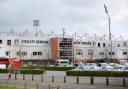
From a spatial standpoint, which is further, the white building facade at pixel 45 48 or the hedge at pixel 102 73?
the white building facade at pixel 45 48

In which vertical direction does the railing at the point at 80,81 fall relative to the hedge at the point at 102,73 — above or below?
below

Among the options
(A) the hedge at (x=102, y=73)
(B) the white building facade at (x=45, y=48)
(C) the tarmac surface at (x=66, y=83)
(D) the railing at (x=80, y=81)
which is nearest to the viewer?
(C) the tarmac surface at (x=66, y=83)

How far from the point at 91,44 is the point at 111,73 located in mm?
105236

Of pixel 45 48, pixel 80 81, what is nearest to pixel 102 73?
pixel 80 81

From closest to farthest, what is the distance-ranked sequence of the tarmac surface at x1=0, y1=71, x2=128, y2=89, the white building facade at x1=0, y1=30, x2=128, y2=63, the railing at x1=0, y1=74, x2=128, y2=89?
the tarmac surface at x1=0, y1=71, x2=128, y2=89
the railing at x1=0, y1=74, x2=128, y2=89
the white building facade at x1=0, y1=30, x2=128, y2=63

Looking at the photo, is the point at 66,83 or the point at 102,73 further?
the point at 102,73

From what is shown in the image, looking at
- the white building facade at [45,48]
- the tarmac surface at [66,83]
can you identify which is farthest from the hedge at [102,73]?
the white building facade at [45,48]

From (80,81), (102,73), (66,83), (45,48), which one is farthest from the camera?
(45,48)

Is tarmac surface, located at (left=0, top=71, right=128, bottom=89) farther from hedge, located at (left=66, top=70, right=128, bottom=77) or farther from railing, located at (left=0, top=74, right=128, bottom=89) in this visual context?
hedge, located at (left=66, top=70, right=128, bottom=77)

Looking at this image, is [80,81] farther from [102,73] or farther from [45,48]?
[45,48]

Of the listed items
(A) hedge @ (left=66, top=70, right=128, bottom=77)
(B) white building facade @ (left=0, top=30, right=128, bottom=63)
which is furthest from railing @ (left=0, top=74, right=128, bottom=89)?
(B) white building facade @ (left=0, top=30, right=128, bottom=63)

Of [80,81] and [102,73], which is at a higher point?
[102,73]

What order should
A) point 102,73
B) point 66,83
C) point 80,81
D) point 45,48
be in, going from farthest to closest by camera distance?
1. point 45,48
2. point 102,73
3. point 80,81
4. point 66,83

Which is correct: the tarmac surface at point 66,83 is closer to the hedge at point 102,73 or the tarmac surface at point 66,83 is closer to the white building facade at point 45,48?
the hedge at point 102,73
